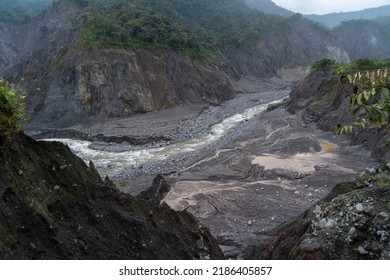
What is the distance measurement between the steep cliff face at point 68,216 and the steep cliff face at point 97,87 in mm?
39837

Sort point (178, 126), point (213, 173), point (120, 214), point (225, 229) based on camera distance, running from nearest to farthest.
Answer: point (120, 214), point (225, 229), point (213, 173), point (178, 126)

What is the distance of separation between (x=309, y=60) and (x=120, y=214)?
323 ft

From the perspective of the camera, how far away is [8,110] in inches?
270

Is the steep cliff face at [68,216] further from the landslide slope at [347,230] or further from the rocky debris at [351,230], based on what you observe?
the rocky debris at [351,230]

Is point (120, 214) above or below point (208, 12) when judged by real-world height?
below

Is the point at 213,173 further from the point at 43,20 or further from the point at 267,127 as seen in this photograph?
the point at 43,20

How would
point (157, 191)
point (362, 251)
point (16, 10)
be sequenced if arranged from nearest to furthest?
point (362, 251) < point (157, 191) < point (16, 10)

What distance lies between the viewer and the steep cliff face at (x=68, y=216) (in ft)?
20.8

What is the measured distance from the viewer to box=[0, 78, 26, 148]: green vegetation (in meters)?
6.66

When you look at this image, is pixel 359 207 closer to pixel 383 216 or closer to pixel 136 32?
pixel 383 216

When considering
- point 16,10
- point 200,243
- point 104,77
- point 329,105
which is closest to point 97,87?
point 104,77

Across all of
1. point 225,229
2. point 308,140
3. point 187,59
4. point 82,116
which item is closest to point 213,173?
point 225,229

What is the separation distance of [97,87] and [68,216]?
43527 millimetres

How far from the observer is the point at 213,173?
82.9 ft
